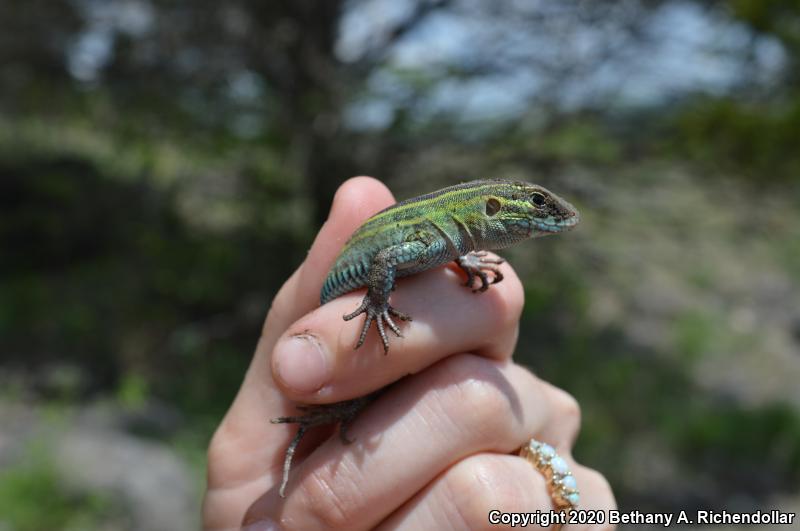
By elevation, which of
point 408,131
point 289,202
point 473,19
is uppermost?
point 473,19

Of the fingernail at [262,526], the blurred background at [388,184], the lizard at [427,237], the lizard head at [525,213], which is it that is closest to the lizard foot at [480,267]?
the lizard at [427,237]

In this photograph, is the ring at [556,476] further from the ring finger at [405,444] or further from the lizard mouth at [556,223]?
the lizard mouth at [556,223]

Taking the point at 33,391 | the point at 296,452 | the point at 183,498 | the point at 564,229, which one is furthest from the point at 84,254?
the point at 564,229

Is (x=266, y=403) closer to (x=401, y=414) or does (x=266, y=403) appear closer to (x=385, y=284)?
(x=401, y=414)

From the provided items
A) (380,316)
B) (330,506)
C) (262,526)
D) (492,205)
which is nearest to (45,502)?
(262,526)

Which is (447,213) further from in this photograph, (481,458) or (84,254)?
(84,254)

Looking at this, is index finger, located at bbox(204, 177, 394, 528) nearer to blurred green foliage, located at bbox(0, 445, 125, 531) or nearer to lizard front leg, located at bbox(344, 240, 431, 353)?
lizard front leg, located at bbox(344, 240, 431, 353)

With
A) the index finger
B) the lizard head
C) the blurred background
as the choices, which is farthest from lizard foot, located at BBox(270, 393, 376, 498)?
the blurred background
